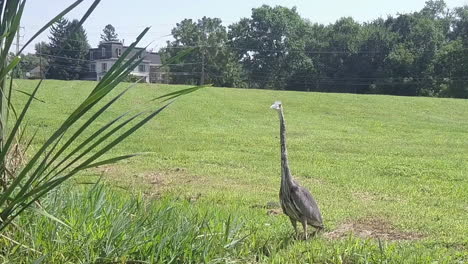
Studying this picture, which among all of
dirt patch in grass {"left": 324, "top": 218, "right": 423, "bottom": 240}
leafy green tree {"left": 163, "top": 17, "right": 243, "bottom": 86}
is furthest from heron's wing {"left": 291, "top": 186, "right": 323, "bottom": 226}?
leafy green tree {"left": 163, "top": 17, "right": 243, "bottom": 86}

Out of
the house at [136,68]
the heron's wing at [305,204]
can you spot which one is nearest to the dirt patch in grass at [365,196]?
the heron's wing at [305,204]

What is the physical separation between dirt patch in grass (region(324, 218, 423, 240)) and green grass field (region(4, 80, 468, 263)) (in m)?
0.01

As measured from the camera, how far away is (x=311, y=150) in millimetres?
13188

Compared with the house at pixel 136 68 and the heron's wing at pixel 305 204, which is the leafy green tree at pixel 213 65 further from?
the heron's wing at pixel 305 204

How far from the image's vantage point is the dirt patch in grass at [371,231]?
5711mm

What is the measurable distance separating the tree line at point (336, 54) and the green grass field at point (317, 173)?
104 feet

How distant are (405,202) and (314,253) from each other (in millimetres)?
3689

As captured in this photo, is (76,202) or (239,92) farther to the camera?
(239,92)

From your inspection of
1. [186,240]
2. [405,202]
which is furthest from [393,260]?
[405,202]

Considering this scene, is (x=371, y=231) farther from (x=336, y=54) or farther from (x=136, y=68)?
(x=336, y=54)

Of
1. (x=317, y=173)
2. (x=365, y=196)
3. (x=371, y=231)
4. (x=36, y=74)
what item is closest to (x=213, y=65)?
(x=317, y=173)

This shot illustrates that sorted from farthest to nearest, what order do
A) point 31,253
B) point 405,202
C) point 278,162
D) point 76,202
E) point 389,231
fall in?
point 278,162 → point 405,202 → point 389,231 → point 76,202 → point 31,253

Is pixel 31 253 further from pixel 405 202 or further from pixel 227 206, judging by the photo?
pixel 405 202

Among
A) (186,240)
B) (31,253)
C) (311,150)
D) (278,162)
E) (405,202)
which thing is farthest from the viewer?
(311,150)
